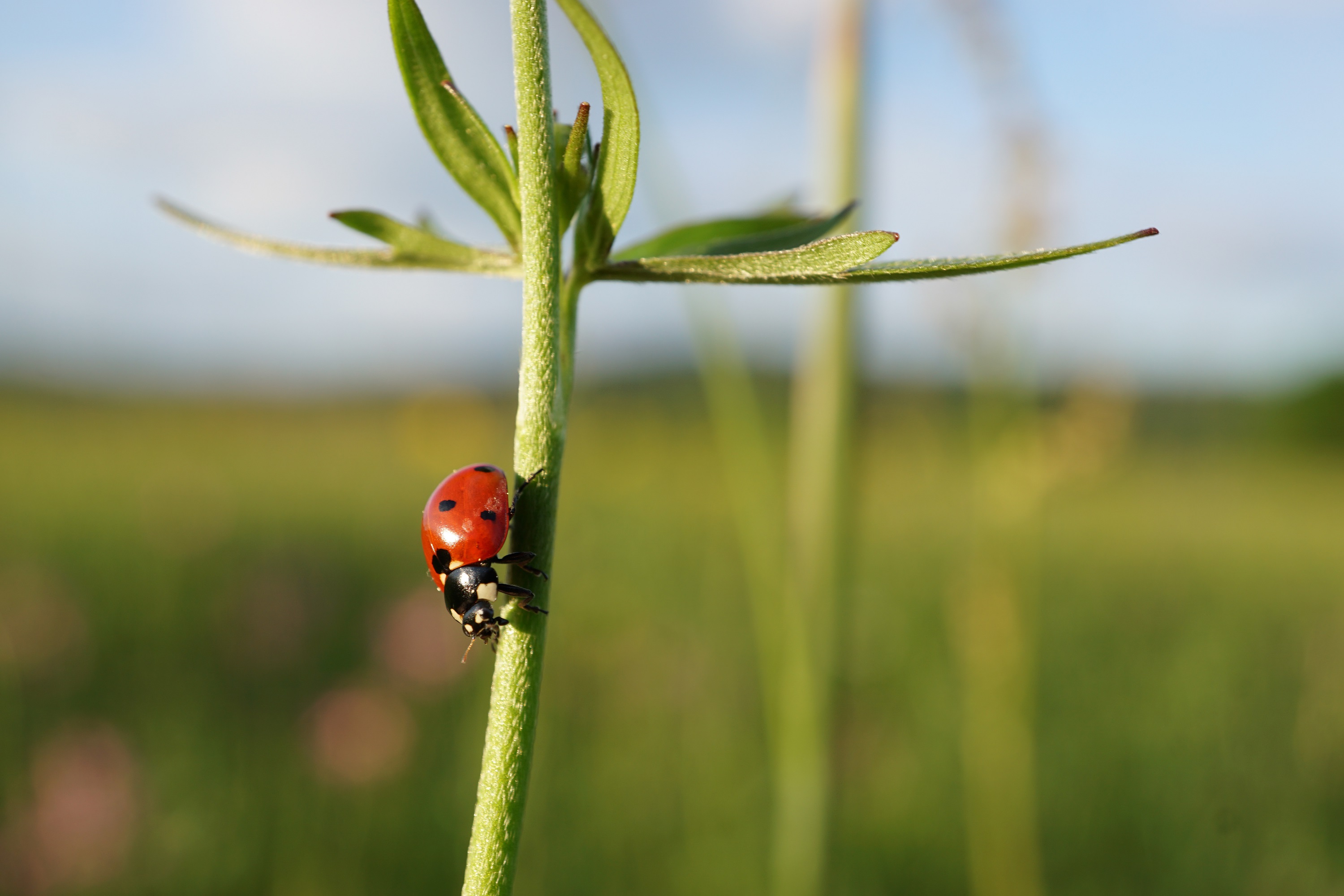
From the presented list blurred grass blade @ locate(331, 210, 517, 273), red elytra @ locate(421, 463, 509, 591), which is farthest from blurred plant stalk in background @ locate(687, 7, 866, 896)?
blurred grass blade @ locate(331, 210, 517, 273)

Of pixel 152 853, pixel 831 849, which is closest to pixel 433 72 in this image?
pixel 831 849

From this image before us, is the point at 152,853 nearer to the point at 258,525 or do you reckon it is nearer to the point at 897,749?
the point at 897,749

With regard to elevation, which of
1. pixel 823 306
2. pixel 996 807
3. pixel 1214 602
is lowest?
pixel 1214 602

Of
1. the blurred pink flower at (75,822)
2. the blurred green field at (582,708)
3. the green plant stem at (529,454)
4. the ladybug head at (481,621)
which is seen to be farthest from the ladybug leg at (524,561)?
the blurred pink flower at (75,822)

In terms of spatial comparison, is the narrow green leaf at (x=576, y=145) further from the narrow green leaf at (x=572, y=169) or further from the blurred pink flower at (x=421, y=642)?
the blurred pink flower at (x=421, y=642)

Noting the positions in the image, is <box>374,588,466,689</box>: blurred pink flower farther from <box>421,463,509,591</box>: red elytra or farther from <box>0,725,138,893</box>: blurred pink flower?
<box>421,463,509,591</box>: red elytra
